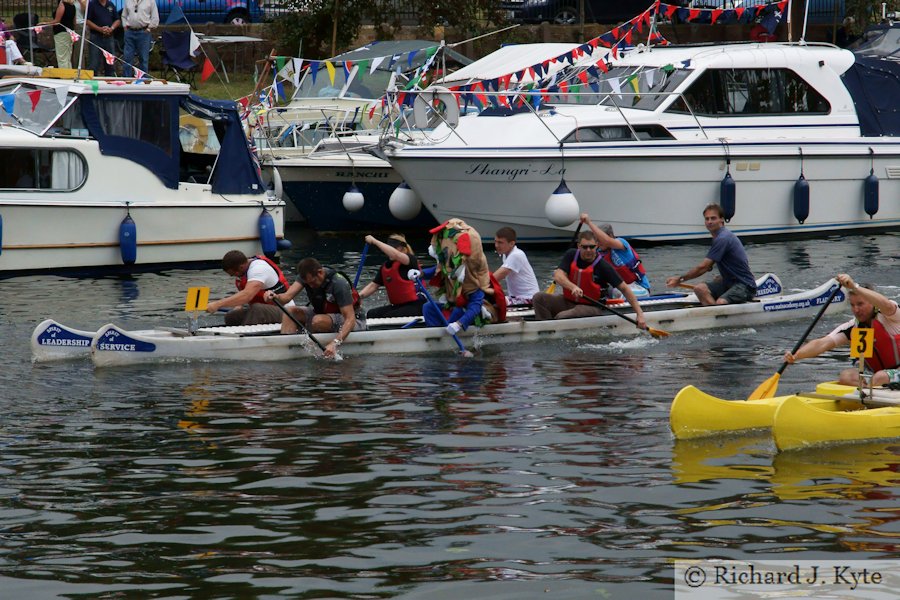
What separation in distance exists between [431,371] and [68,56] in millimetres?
12672

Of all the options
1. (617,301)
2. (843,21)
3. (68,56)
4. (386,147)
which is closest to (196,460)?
(617,301)

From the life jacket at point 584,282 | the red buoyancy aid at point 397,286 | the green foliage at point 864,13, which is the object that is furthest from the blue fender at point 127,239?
the green foliage at point 864,13

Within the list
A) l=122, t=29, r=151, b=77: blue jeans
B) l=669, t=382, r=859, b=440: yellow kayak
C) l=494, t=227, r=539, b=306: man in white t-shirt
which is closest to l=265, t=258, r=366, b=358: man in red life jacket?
l=494, t=227, r=539, b=306: man in white t-shirt

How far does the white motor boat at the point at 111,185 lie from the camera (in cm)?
1814

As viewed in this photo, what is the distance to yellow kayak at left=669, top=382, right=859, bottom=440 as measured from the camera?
10.2 metres

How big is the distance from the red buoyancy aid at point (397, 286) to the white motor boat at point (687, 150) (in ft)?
19.9

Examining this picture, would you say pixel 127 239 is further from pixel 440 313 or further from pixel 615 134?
pixel 615 134

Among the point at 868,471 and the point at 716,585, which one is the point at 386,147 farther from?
the point at 716,585

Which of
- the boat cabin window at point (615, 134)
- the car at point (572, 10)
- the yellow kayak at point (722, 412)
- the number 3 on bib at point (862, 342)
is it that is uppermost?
the car at point (572, 10)

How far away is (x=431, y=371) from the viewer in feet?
43.0

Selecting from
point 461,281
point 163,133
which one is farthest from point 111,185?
point 461,281

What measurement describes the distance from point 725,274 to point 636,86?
266 inches

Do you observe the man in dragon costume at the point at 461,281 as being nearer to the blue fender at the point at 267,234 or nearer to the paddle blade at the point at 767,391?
the paddle blade at the point at 767,391

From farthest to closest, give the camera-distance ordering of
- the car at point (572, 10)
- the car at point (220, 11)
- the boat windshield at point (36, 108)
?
1. the car at point (220, 11)
2. the car at point (572, 10)
3. the boat windshield at point (36, 108)
